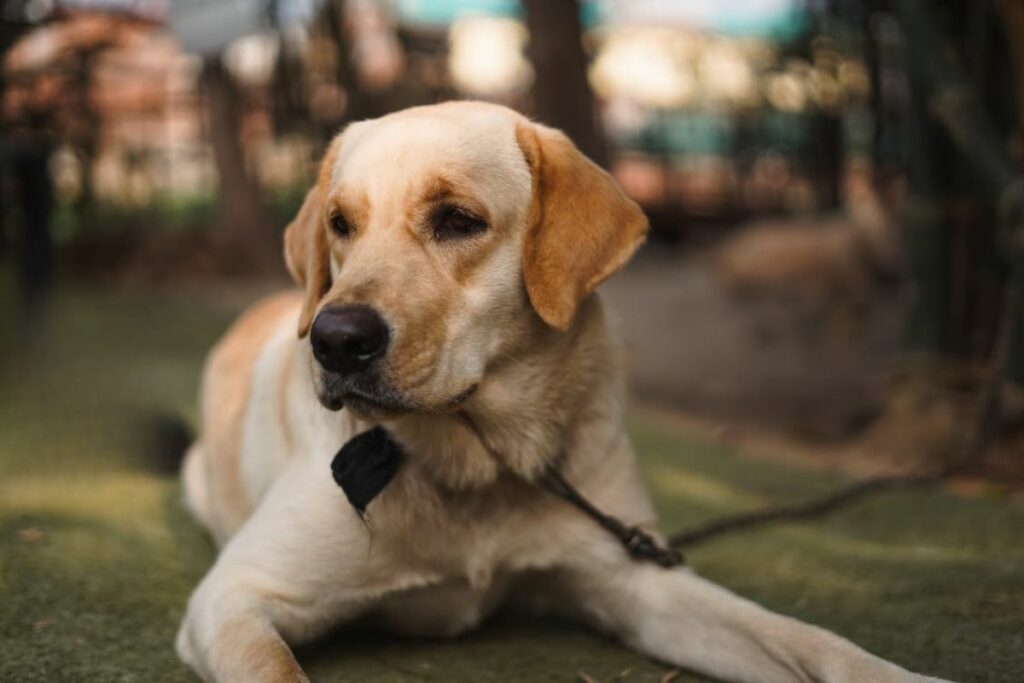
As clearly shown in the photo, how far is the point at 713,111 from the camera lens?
12383 millimetres

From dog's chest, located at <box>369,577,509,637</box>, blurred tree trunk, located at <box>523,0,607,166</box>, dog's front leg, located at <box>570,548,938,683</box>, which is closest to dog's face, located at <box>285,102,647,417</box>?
dog's chest, located at <box>369,577,509,637</box>

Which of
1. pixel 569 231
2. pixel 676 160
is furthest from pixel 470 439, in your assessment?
pixel 676 160

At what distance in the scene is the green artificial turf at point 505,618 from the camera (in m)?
2.44

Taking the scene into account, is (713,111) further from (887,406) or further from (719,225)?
(887,406)

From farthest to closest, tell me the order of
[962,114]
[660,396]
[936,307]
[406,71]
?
1. [406,71]
2. [660,396]
3. [936,307]
4. [962,114]

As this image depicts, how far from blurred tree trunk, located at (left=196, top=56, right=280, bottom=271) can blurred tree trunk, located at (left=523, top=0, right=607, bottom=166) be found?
3.40 meters

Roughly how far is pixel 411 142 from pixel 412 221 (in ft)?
0.61

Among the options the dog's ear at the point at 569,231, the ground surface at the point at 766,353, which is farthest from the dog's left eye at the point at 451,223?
the ground surface at the point at 766,353

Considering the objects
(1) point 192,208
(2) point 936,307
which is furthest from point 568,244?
(1) point 192,208

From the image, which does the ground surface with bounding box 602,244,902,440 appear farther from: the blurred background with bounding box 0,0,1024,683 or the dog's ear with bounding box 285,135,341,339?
the dog's ear with bounding box 285,135,341,339

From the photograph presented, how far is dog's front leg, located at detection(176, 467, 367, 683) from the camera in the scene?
7.54 ft

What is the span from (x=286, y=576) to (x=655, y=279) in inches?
278

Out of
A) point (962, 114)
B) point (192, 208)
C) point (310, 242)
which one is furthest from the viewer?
point (192, 208)

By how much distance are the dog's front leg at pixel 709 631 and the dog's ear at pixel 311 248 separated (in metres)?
0.85
